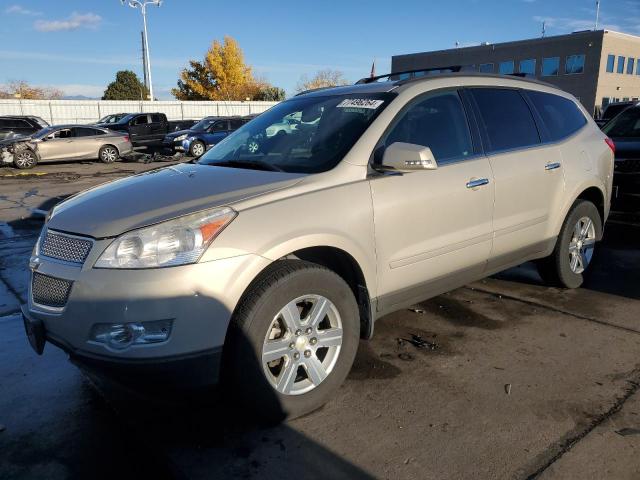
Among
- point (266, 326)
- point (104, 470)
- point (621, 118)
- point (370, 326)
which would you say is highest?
point (621, 118)

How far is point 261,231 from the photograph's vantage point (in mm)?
2701

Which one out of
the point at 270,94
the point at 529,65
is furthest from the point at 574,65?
the point at 270,94

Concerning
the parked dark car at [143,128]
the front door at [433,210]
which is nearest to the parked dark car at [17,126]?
the parked dark car at [143,128]

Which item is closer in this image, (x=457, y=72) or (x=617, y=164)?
(x=457, y=72)

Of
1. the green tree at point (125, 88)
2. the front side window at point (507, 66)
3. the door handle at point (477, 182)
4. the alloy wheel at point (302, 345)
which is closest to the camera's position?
the alloy wheel at point (302, 345)

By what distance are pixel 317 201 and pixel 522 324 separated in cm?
227

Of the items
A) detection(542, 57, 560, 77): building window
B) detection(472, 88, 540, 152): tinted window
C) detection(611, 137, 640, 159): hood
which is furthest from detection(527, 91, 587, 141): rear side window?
detection(542, 57, 560, 77): building window

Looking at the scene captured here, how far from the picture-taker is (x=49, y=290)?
2732 mm

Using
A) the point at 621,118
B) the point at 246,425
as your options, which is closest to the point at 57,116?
the point at 621,118

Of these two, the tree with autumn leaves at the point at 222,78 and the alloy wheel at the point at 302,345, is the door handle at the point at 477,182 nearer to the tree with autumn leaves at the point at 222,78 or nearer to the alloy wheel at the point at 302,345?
the alloy wheel at the point at 302,345

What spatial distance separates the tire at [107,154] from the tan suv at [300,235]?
17783mm

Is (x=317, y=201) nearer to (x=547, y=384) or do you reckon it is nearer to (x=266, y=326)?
(x=266, y=326)

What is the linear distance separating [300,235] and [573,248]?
3.27 meters

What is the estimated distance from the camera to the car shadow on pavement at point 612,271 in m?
5.10
